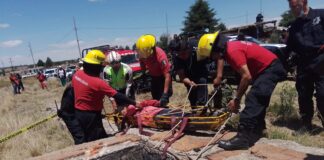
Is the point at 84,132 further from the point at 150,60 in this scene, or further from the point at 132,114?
the point at 150,60

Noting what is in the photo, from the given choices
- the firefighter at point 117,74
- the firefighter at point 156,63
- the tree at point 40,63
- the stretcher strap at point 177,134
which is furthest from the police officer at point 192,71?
the tree at point 40,63

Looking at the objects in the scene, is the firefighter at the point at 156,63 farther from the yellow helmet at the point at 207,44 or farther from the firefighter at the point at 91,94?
the yellow helmet at the point at 207,44

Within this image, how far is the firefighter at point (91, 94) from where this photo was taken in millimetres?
4953

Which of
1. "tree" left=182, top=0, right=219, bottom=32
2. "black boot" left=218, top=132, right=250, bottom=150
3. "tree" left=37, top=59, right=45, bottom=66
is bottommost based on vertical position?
"tree" left=37, top=59, right=45, bottom=66

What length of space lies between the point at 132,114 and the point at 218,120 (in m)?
1.39

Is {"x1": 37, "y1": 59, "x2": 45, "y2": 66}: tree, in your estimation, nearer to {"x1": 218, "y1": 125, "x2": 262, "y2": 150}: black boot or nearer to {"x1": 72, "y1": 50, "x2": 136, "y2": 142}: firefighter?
{"x1": 72, "y1": 50, "x2": 136, "y2": 142}: firefighter

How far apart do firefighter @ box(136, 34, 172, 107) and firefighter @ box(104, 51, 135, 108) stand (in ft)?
1.36

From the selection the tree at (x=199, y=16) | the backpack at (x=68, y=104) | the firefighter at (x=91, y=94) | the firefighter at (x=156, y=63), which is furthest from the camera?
the tree at (x=199, y=16)

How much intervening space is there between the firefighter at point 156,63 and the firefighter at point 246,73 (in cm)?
147

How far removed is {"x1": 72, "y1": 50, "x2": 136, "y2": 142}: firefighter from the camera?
495cm

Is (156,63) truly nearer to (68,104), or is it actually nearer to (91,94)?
(91,94)

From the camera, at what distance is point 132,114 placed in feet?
17.3

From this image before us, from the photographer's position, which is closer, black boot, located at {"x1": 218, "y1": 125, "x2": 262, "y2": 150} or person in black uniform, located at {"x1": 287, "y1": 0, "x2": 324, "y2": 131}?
black boot, located at {"x1": 218, "y1": 125, "x2": 262, "y2": 150}

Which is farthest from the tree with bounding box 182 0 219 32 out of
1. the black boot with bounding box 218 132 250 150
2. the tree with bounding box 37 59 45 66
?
the tree with bounding box 37 59 45 66
